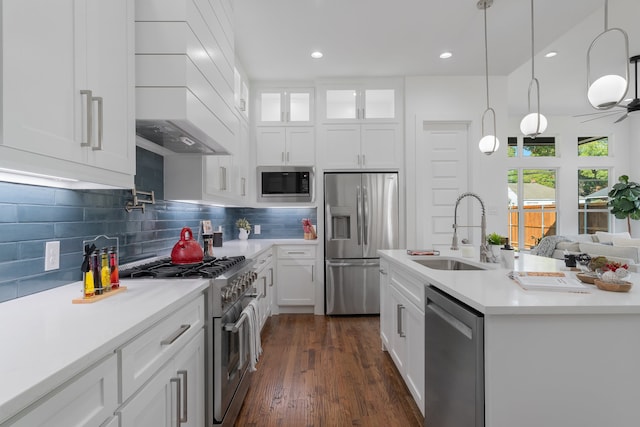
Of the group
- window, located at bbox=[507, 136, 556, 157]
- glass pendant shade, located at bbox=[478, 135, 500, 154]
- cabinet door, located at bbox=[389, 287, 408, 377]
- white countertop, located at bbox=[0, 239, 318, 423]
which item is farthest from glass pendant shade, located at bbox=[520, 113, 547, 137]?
window, located at bbox=[507, 136, 556, 157]

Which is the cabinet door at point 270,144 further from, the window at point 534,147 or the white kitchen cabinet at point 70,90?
the window at point 534,147

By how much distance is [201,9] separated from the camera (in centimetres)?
184

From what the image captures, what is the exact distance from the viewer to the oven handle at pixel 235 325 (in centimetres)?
173

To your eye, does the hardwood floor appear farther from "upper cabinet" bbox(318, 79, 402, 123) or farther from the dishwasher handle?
"upper cabinet" bbox(318, 79, 402, 123)

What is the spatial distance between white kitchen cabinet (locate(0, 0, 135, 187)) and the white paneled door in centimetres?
360

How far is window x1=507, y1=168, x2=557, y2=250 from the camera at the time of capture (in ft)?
21.6

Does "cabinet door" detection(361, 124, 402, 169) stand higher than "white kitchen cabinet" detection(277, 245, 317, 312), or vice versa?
"cabinet door" detection(361, 124, 402, 169)

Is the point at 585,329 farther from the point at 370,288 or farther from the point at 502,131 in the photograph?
the point at 502,131

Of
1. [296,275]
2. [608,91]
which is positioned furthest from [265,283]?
[608,91]

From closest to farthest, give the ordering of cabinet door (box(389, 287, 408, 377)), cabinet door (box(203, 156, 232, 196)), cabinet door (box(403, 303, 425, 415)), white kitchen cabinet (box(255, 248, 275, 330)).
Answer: cabinet door (box(403, 303, 425, 415)) → cabinet door (box(389, 287, 408, 377)) → cabinet door (box(203, 156, 232, 196)) → white kitchen cabinet (box(255, 248, 275, 330))

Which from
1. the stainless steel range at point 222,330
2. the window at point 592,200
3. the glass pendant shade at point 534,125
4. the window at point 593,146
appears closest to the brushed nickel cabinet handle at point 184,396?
the stainless steel range at point 222,330

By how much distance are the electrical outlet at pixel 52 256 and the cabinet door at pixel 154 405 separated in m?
0.70

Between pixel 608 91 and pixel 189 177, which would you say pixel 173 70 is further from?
pixel 608 91

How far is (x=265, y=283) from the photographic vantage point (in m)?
3.45
